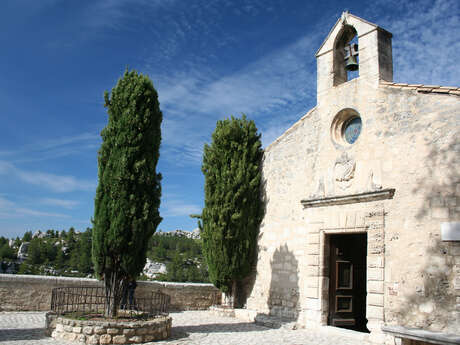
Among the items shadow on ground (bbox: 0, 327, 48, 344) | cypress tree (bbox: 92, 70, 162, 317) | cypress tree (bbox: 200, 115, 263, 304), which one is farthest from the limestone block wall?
shadow on ground (bbox: 0, 327, 48, 344)

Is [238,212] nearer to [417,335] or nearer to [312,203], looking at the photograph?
[312,203]

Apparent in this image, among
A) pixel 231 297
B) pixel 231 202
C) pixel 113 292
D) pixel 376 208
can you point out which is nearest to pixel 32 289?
pixel 113 292

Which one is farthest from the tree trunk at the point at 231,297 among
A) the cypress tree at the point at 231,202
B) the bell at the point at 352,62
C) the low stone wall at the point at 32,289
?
the bell at the point at 352,62

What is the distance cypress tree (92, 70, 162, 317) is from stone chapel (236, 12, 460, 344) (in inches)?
149

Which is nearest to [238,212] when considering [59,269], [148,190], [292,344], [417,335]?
[148,190]

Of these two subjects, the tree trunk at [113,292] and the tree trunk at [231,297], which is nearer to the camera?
the tree trunk at [113,292]

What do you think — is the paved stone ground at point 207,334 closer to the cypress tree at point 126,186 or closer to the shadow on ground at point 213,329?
the shadow on ground at point 213,329

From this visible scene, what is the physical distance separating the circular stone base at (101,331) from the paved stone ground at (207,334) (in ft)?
0.62

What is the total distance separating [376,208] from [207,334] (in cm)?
421

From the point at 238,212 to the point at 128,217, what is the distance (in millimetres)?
3955

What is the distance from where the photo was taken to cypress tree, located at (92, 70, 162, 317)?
23.7 ft

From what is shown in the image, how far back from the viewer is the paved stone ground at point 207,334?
257 inches

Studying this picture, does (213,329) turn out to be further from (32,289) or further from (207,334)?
(32,289)

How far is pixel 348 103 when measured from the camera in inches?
352
